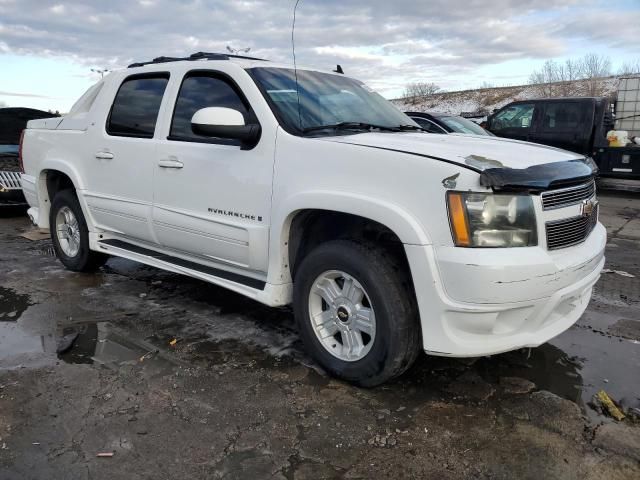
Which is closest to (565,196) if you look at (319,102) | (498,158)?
(498,158)

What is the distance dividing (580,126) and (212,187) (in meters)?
10.6

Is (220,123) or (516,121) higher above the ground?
(516,121)

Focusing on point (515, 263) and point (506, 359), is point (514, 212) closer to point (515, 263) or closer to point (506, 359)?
point (515, 263)

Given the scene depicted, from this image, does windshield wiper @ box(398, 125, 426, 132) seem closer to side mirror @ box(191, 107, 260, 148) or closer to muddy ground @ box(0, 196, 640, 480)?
side mirror @ box(191, 107, 260, 148)

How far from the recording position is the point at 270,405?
10.1 feet

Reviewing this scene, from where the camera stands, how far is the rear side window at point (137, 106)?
4.44m

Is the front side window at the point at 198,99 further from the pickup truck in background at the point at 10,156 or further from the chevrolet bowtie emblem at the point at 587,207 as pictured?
the pickup truck in background at the point at 10,156

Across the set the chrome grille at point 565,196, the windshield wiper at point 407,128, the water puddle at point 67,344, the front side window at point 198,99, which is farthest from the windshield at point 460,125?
the water puddle at point 67,344

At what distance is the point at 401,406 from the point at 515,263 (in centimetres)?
102

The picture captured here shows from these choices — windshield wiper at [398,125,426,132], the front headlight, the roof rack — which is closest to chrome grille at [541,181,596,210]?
the front headlight

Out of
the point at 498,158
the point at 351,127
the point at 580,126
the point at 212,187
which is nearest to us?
the point at 498,158

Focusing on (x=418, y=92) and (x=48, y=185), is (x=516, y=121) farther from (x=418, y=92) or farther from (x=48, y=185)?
(x=418, y=92)

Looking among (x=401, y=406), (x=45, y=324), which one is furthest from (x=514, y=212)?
(x=45, y=324)

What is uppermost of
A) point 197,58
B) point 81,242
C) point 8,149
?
point 197,58
